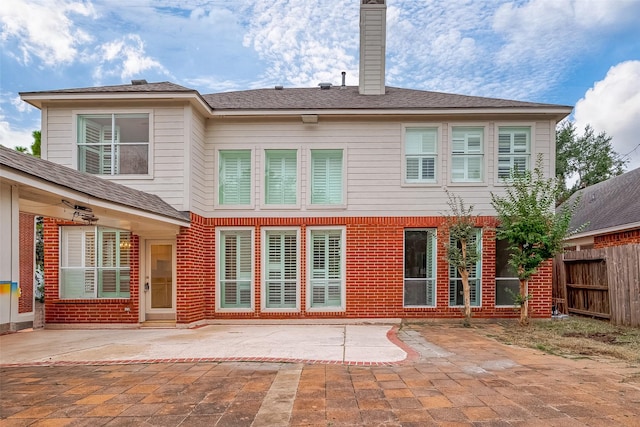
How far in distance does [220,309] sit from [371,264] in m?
3.76

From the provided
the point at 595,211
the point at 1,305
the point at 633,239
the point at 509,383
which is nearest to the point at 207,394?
the point at 1,305

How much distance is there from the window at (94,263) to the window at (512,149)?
29.3ft

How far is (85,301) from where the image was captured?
28.4 feet

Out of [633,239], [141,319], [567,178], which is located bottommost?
[141,319]

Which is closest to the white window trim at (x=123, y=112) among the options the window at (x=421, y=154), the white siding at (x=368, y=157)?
the white siding at (x=368, y=157)

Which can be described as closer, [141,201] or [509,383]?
[509,383]

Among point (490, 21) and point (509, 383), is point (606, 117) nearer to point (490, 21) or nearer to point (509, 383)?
point (490, 21)

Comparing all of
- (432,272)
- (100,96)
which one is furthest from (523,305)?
(100,96)

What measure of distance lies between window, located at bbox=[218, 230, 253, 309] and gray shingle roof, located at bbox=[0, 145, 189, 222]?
141 centimetres

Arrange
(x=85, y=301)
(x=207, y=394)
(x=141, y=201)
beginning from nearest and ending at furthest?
(x=207, y=394)
(x=141, y=201)
(x=85, y=301)

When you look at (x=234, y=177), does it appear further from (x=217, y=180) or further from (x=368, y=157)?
(x=368, y=157)

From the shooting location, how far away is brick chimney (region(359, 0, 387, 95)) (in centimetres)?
1048

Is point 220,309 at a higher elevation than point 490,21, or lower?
lower

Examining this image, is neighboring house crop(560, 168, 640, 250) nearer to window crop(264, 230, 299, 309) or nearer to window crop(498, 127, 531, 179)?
window crop(498, 127, 531, 179)
